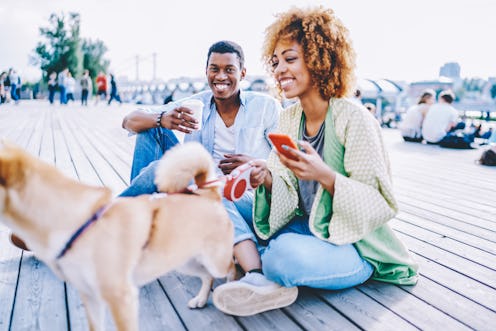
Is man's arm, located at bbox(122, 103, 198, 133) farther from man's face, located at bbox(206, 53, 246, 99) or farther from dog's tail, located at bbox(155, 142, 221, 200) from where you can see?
dog's tail, located at bbox(155, 142, 221, 200)

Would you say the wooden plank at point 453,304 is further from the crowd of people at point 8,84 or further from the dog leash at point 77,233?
the crowd of people at point 8,84

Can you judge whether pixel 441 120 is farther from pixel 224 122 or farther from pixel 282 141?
pixel 282 141

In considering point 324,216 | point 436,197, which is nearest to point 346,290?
point 324,216

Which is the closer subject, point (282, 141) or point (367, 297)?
point (282, 141)

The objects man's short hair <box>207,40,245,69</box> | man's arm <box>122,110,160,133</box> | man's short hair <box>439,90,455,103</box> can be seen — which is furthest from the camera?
man's short hair <box>439,90,455,103</box>

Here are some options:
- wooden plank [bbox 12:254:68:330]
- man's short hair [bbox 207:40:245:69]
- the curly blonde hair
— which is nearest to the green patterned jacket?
the curly blonde hair

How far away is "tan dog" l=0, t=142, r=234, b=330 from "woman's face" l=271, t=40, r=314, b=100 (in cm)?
77

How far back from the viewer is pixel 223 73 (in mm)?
2643

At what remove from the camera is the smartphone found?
1.60 metres

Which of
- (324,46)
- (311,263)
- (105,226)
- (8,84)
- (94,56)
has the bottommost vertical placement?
(311,263)

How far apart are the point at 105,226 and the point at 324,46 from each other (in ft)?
4.82

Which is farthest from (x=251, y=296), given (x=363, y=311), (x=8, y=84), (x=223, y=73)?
(x=8, y=84)

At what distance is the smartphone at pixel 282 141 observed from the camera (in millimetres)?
1604

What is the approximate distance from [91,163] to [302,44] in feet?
13.3
